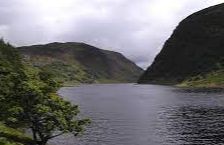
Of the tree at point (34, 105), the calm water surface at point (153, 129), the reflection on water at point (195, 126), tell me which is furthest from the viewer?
the reflection on water at point (195, 126)

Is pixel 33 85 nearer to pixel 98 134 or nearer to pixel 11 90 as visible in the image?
pixel 11 90

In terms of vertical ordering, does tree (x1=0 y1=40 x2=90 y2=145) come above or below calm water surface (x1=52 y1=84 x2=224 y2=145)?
above

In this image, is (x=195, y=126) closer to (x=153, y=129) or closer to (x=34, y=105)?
(x=153, y=129)

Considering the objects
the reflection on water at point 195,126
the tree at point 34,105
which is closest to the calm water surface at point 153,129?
the reflection on water at point 195,126

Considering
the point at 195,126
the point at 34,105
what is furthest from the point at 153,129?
the point at 34,105

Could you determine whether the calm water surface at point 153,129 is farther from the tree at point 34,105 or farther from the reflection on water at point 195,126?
the tree at point 34,105

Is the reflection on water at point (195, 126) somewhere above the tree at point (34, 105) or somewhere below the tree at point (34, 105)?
below

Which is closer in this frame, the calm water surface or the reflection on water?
the calm water surface

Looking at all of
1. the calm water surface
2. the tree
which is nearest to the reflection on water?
the calm water surface

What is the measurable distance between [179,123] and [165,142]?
34743 millimetres

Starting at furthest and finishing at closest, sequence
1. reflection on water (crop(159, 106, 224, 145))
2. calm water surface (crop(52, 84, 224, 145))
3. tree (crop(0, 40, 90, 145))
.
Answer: reflection on water (crop(159, 106, 224, 145))
calm water surface (crop(52, 84, 224, 145))
tree (crop(0, 40, 90, 145))

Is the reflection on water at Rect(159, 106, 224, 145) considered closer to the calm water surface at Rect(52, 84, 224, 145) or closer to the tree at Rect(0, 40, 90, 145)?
the calm water surface at Rect(52, 84, 224, 145)

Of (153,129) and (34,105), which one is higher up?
(34,105)

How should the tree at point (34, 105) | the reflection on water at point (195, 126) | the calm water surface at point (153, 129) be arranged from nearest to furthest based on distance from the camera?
the tree at point (34, 105), the calm water surface at point (153, 129), the reflection on water at point (195, 126)
